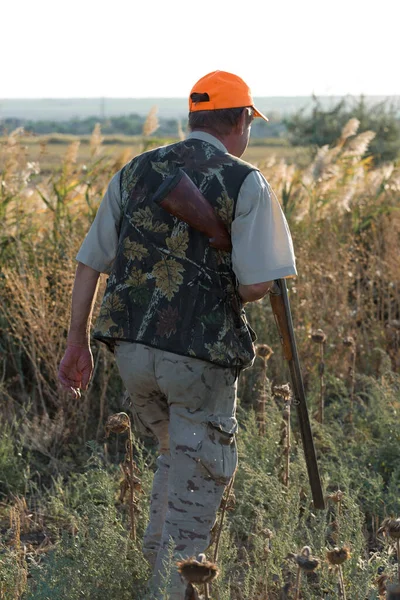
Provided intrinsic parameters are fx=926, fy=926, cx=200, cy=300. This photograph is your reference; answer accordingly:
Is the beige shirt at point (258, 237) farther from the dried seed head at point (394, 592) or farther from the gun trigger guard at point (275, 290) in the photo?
the dried seed head at point (394, 592)

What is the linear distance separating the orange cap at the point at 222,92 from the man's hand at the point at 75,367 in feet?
3.10

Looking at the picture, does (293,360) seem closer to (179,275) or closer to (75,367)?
(179,275)

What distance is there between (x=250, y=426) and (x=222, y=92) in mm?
2309


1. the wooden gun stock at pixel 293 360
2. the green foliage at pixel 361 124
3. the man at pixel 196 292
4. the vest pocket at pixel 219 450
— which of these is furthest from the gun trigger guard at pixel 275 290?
the green foliage at pixel 361 124

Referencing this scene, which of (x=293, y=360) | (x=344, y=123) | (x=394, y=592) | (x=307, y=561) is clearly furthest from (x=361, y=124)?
(x=394, y=592)

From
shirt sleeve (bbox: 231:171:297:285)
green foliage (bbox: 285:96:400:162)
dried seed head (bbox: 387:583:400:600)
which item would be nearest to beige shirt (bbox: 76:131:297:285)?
shirt sleeve (bbox: 231:171:297:285)

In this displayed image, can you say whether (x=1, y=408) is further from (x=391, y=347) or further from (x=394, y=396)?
(x=391, y=347)

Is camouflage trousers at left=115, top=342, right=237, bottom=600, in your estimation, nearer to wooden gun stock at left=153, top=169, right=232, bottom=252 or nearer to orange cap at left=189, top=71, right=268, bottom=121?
wooden gun stock at left=153, top=169, right=232, bottom=252

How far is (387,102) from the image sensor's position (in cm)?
2030

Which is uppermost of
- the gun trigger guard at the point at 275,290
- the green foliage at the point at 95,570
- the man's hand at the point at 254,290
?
the man's hand at the point at 254,290

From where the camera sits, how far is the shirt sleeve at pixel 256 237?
2877mm

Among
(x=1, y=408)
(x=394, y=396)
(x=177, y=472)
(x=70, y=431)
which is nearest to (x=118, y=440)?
(x=70, y=431)

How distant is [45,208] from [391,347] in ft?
8.97

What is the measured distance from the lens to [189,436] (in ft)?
9.73
